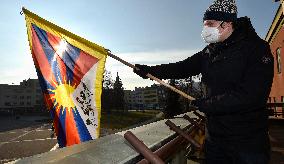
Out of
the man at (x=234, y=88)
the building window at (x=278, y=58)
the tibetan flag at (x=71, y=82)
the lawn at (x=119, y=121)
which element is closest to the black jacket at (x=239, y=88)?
the man at (x=234, y=88)

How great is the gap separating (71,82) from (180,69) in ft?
7.66

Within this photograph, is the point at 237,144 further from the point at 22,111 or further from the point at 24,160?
the point at 22,111

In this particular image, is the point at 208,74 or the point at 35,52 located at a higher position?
the point at 35,52

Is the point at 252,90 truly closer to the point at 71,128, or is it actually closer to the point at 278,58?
the point at 71,128

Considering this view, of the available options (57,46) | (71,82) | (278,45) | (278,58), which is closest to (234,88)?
(71,82)

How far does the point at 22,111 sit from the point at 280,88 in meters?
117

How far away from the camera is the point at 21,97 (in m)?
142

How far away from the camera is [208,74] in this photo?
281 centimetres

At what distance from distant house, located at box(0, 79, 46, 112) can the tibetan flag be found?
127 m

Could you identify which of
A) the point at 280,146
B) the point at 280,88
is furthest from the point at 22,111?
the point at 280,146

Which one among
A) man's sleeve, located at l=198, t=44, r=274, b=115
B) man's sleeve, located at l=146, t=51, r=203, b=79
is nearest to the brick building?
man's sleeve, located at l=146, t=51, r=203, b=79

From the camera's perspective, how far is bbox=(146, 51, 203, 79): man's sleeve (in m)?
3.32

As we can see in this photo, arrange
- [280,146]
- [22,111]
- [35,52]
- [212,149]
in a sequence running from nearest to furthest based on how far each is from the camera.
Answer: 1. [212,149]
2. [35,52]
3. [280,146]
4. [22,111]

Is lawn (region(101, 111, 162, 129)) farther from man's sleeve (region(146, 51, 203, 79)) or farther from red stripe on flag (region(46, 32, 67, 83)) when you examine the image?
man's sleeve (region(146, 51, 203, 79))
